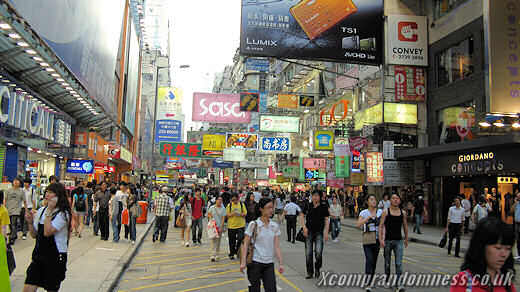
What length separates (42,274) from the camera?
17.8 ft

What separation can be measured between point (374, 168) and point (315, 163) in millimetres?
9096

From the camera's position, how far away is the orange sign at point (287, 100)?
28469mm

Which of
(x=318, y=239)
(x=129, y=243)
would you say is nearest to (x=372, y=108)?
(x=129, y=243)

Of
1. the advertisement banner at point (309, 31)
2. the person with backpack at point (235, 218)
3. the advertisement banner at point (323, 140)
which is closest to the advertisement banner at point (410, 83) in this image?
the advertisement banner at point (309, 31)

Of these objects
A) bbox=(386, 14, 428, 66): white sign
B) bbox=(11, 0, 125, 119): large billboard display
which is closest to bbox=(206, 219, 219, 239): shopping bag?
bbox=(11, 0, 125, 119): large billboard display

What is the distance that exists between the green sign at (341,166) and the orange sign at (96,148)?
15.4 metres

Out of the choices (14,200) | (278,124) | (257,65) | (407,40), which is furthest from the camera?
(257,65)

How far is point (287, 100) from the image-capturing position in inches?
1140

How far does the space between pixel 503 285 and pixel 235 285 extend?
21.1ft

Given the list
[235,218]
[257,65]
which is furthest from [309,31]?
[257,65]

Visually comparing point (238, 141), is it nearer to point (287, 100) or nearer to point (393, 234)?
point (287, 100)

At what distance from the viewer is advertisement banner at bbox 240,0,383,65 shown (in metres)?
22.7

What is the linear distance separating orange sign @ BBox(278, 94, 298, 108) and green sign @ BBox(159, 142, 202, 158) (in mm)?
11168

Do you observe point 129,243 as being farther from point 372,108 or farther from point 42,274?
point 372,108
